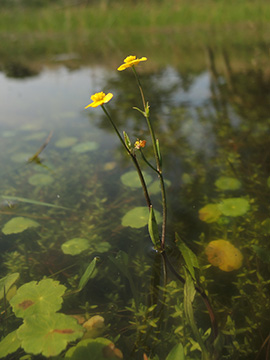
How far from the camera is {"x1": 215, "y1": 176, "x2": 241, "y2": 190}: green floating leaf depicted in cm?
130

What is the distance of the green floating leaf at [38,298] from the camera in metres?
0.83

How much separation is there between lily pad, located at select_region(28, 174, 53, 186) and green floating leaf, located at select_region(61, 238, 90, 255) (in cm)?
45

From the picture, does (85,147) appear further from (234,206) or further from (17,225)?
(234,206)

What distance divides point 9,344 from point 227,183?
0.98m

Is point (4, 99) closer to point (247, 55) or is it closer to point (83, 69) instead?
point (83, 69)

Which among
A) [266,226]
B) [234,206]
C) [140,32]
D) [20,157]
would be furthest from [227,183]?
[140,32]

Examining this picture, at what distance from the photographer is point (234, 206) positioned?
1167 millimetres

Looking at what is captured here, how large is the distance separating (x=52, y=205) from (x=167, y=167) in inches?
22.4

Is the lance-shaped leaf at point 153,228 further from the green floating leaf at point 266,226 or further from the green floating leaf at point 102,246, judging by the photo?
the green floating leaf at point 266,226

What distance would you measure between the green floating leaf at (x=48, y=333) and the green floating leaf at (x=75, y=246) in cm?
25

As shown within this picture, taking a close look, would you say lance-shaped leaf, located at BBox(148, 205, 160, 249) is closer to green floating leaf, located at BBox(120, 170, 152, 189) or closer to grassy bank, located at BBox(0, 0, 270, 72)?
green floating leaf, located at BBox(120, 170, 152, 189)

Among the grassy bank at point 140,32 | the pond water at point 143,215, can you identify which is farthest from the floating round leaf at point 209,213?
the grassy bank at point 140,32

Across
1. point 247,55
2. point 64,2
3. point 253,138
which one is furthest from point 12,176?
point 64,2

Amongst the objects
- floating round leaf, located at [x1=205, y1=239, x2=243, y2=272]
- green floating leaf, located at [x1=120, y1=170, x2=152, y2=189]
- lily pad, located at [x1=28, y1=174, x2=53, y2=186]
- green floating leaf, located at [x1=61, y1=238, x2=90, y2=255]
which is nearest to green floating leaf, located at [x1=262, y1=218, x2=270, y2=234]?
floating round leaf, located at [x1=205, y1=239, x2=243, y2=272]
